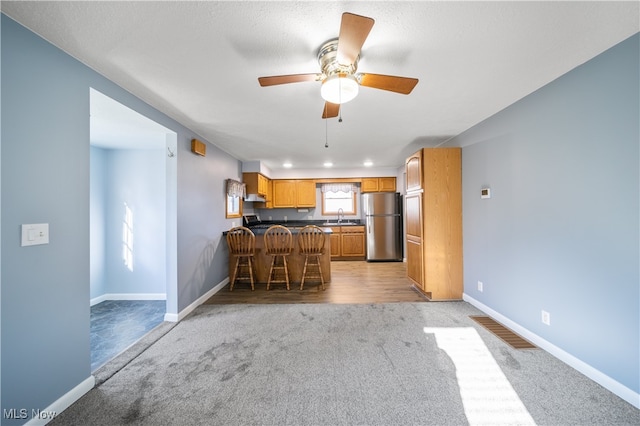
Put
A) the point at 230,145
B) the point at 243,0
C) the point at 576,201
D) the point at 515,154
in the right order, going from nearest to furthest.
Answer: the point at 243,0 → the point at 576,201 → the point at 515,154 → the point at 230,145

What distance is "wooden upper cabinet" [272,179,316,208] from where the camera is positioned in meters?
6.00

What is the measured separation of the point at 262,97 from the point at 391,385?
2537 mm

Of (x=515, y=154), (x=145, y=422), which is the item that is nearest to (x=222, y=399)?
(x=145, y=422)

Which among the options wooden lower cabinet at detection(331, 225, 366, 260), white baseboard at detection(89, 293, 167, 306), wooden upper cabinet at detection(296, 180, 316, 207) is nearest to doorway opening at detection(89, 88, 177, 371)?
white baseboard at detection(89, 293, 167, 306)

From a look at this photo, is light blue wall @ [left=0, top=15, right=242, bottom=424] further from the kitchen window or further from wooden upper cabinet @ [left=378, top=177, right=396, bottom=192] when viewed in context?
wooden upper cabinet @ [left=378, top=177, right=396, bottom=192]

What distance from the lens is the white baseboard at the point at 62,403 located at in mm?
1292

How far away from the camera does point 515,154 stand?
227 cm

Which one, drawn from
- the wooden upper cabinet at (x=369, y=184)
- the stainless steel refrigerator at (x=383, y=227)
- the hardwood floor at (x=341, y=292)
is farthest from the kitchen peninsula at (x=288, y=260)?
the wooden upper cabinet at (x=369, y=184)

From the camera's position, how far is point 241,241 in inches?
144

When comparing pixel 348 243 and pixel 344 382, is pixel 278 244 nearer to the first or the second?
pixel 344 382

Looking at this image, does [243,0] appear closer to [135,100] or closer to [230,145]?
[135,100]

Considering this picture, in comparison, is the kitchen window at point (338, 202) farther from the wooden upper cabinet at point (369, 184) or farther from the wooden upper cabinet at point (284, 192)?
the wooden upper cabinet at point (284, 192)

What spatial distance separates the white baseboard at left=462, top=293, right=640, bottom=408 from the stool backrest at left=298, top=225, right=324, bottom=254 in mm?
2342

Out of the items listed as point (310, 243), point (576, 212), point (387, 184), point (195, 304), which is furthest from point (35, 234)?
point (387, 184)
